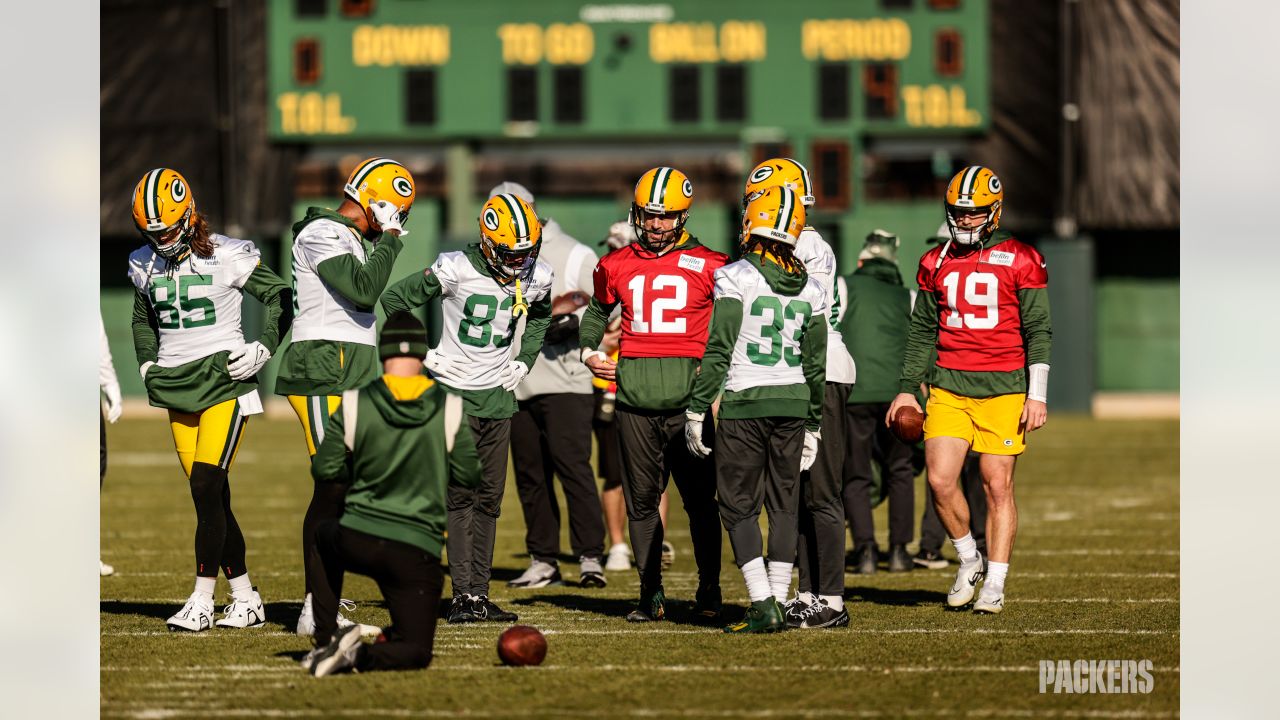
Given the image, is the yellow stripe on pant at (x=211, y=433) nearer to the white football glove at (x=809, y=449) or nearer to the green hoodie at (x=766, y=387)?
the green hoodie at (x=766, y=387)

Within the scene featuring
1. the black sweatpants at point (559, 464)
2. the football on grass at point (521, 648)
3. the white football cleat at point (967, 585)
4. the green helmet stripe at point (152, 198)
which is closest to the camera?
the football on grass at point (521, 648)

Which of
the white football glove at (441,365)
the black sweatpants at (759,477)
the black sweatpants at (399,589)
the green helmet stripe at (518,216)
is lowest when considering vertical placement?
the black sweatpants at (399,589)

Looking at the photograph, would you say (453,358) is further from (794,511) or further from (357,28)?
(357,28)

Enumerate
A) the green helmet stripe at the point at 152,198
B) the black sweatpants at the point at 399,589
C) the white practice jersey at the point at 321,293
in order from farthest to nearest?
the green helmet stripe at the point at 152,198, the white practice jersey at the point at 321,293, the black sweatpants at the point at 399,589

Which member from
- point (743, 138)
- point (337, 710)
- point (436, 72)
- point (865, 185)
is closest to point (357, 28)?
point (436, 72)

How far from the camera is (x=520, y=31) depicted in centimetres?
2641

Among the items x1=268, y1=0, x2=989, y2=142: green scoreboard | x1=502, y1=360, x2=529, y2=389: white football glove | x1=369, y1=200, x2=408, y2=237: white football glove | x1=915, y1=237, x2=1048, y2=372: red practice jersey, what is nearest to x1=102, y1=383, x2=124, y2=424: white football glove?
x1=369, y1=200, x2=408, y2=237: white football glove

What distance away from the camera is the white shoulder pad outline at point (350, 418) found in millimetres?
7352

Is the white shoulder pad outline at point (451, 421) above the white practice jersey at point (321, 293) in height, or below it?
below

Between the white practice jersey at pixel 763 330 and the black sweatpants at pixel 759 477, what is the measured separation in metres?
0.20

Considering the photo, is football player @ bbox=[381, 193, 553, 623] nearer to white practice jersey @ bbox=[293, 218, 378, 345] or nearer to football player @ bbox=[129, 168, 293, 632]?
white practice jersey @ bbox=[293, 218, 378, 345]

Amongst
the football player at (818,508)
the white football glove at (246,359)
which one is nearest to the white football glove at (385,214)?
the white football glove at (246,359)

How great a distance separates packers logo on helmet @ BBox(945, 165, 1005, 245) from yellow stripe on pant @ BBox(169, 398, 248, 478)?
141 inches

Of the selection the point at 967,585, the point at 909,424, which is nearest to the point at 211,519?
the point at 909,424
